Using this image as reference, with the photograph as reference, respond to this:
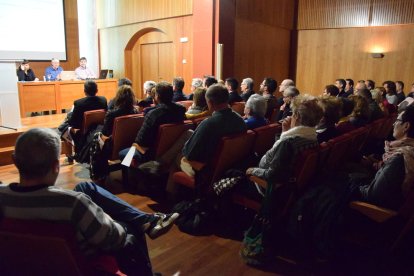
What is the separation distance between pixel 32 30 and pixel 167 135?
280 inches

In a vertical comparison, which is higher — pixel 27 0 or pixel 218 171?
pixel 27 0

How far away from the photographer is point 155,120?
3.27 metres

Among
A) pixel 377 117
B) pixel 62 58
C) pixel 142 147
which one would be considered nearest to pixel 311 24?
pixel 377 117

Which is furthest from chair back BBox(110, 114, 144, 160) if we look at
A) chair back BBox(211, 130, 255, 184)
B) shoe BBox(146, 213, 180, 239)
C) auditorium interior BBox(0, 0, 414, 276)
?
shoe BBox(146, 213, 180, 239)

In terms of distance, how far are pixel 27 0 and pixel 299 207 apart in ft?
28.4

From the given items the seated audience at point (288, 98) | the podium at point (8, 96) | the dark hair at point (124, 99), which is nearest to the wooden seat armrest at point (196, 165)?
the dark hair at point (124, 99)

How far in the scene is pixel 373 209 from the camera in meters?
2.16

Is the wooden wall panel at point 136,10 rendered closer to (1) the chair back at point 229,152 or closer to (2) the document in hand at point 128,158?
(2) the document in hand at point 128,158

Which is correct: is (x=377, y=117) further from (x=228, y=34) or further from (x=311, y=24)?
(x=311, y=24)

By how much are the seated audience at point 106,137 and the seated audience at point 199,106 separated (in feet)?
2.18

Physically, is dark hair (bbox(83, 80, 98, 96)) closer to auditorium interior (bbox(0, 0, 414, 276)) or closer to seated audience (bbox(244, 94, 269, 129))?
auditorium interior (bbox(0, 0, 414, 276))

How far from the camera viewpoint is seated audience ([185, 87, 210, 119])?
3.80 m

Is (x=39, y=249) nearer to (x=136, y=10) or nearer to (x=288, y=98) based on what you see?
(x=288, y=98)

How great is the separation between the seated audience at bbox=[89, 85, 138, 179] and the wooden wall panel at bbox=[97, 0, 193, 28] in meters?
4.85
